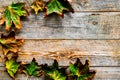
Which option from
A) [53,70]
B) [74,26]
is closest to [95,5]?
[74,26]

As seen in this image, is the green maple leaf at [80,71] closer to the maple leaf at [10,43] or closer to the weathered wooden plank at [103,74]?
the weathered wooden plank at [103,74]

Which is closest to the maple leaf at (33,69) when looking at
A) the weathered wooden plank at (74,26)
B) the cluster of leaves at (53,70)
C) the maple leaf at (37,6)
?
the cluster of leaves at (53,70)

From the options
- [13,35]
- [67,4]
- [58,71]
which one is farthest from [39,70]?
[67,4]

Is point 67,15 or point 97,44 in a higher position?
point 67,15

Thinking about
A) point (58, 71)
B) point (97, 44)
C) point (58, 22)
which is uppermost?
point (58, 22)

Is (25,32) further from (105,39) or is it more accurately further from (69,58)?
(105,39)

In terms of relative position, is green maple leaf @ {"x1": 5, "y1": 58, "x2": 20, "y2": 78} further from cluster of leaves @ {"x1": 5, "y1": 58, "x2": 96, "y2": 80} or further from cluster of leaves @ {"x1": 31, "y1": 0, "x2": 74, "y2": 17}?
cluster of leaves @ {"x1": 31, "y1": 0, "x2": 74, "y2": 17}

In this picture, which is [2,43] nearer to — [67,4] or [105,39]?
[67,4]

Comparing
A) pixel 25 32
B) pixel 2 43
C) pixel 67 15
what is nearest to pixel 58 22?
pixel 67 15
